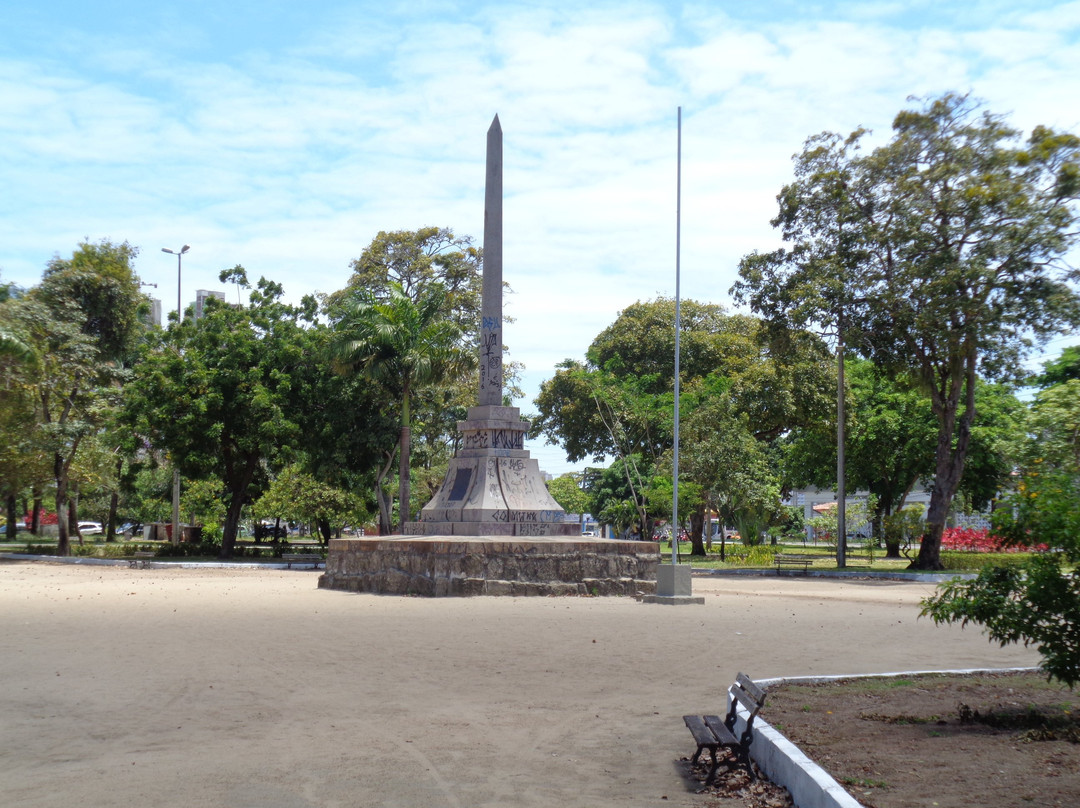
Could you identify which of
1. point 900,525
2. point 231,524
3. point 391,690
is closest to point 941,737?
point 391,690

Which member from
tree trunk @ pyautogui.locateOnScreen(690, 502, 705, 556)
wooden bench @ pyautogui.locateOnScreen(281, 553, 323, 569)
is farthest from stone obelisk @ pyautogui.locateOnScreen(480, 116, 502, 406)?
tree trunk @ pyautogui.locateOnScreen(690, 502, 705, 556)

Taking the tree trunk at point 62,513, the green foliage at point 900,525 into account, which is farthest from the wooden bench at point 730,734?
the green foliage at point 900,525

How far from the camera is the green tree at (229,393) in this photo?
32.1 meters

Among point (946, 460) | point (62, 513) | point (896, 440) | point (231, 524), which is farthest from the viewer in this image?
point (896, 440)

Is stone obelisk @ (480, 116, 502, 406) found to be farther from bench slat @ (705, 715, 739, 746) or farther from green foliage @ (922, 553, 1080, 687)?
bench slat @ (705, 715, 739, 746)

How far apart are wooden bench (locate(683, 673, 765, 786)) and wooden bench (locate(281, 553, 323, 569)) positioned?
2530 cm

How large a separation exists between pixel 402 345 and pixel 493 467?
9.72 metres

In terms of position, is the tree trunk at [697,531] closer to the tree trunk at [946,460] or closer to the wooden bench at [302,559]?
the tree trunk at [946,460]

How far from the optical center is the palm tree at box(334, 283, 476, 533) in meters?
29.5

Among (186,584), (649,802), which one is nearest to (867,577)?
(186,584)

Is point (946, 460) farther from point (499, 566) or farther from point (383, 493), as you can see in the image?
point (383, 493)

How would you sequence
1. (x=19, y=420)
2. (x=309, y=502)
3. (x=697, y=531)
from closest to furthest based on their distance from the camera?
(x=19, y=420)
(x=309, y=502)
(x=697, y=531)

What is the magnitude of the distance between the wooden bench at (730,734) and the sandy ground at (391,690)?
0.28m

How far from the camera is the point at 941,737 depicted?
6.48 metres
